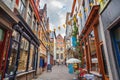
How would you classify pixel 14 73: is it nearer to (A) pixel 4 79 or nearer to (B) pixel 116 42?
(A) pixel 4 79

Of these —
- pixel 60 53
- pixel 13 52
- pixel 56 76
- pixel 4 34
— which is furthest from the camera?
pixel 60 53

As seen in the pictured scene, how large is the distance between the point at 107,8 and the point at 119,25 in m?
0.97

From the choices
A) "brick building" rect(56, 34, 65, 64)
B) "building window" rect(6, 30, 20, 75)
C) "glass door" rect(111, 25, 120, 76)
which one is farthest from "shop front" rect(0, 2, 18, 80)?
"brick building" rect(56, 34, 65, 64)

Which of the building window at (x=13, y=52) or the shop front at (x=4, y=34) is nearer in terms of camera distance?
the shop front at (x=4, y=34)

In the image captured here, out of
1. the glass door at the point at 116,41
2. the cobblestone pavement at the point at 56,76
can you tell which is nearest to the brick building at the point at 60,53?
the cobblestone pavement at the point at 56,76

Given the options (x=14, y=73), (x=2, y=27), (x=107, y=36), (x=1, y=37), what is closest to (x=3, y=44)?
(x=1, y=37)

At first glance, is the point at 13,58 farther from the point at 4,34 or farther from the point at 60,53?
the point at 60,53

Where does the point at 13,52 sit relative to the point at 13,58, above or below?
above

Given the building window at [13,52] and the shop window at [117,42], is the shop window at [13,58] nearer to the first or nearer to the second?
the building window at [13,52]

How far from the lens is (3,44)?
4.49 m

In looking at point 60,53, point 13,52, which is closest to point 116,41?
point 13,52

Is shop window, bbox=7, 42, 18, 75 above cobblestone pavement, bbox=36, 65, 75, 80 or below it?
A: above

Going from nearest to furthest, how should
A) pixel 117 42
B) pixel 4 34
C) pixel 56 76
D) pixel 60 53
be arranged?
pixel 117 42 < pixel 4 34 < pixel 56 76 < pixel 60 53

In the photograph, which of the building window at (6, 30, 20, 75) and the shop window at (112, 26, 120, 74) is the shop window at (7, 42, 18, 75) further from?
the shop window at (112, 26, 120, 74)
